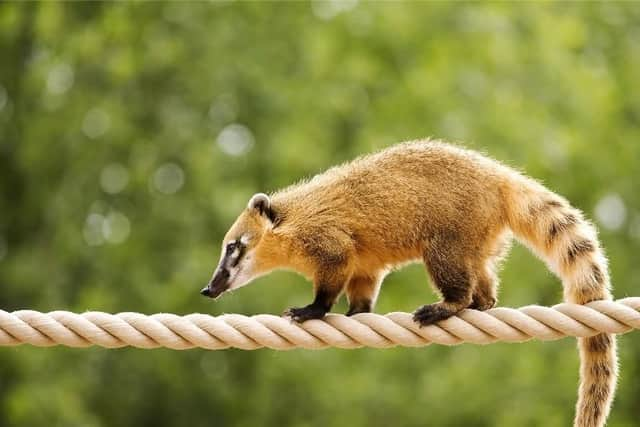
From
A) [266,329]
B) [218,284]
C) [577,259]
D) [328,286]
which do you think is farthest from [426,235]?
[218,284]

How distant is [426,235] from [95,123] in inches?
574

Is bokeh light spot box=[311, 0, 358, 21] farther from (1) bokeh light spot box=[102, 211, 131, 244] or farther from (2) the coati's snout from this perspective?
(2) the coati's snout

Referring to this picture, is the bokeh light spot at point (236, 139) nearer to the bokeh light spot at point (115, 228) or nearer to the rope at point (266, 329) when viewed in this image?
the bokeh light spot at point (115, 228)

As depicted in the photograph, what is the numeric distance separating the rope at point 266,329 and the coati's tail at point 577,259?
0.43 meters

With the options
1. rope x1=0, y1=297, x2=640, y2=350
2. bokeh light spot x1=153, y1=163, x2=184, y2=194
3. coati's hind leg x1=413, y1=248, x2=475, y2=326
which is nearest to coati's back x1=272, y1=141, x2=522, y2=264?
coati's hind leg x1=413, y1=248, x2=475, y2=326

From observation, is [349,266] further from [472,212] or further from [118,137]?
[118,137]

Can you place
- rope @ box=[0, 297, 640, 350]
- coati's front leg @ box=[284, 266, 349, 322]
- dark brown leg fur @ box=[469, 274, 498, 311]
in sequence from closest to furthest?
1. rope @ box=[0, 297, 640, 350]
2. coati's front leg @ box=[284, 266, 349, 322]
3. dark brown leg fur @ box=[469, 274, 498, 311]

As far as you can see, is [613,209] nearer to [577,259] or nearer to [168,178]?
[168,178]

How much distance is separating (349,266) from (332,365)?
1159cm

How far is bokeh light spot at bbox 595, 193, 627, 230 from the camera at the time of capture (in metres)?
19.5

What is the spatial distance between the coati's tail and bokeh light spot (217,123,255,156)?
13.4 m

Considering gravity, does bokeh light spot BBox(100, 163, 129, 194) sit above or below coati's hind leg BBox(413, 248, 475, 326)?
above

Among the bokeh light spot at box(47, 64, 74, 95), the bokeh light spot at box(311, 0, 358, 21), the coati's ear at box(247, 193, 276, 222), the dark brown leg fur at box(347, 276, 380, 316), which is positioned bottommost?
the dark brown leg fur at box(347, 276, 380, 316)

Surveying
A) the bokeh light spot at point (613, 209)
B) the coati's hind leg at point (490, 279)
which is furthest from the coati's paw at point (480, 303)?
the bokeh light spot at point (613, 209)
